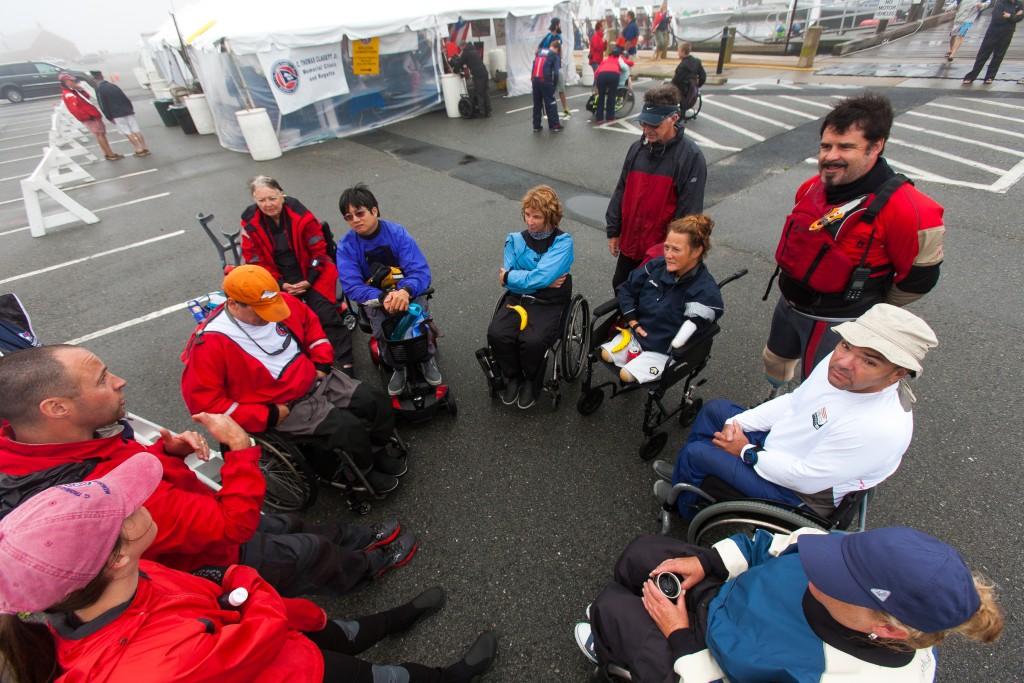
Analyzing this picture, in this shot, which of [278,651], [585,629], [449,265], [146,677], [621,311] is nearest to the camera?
[146,677]

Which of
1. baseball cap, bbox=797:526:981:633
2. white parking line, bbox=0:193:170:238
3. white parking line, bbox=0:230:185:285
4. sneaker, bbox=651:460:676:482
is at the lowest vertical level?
sneaker, bbox=651:460:676:482

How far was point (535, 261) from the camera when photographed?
3.23 m

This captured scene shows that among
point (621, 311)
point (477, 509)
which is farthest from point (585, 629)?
point (621, 311)

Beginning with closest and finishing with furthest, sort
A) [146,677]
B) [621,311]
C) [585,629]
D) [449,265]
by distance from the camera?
1. [146,677]
2. [585,629]
3. [621,311]
4. [449,265]

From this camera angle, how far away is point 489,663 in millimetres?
2068

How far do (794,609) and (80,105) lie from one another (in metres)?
15.2

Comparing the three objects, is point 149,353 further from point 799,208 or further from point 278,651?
point 799,208

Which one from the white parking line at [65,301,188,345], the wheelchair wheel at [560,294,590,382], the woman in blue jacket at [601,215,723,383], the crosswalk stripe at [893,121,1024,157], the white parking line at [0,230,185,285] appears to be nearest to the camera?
the woman in blue jacket at [601,215,723,383]

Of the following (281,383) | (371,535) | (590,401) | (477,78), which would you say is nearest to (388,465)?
(371,535)

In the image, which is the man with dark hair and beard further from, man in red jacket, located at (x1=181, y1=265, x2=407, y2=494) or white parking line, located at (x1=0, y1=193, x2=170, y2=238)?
white parking line, located at (x1=0, y1=193, x2=170, y2=238)

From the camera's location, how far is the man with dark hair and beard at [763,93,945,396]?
204 cm

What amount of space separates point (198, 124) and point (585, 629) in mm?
15671

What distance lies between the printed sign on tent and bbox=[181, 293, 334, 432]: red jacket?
10341mm

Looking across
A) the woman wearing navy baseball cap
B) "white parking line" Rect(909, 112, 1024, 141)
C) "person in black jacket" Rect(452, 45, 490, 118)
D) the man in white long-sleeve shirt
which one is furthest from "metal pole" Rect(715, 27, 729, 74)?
the woman wearing navy baseball cap
